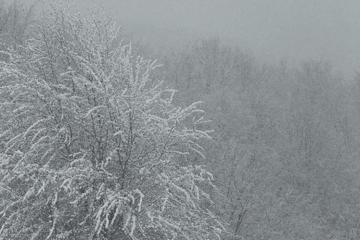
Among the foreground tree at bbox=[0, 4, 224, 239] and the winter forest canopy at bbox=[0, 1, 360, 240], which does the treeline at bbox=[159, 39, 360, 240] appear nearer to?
the winter forest canopy at bbox=[0, 1, 360, 240]

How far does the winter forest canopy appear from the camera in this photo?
24.6 ft

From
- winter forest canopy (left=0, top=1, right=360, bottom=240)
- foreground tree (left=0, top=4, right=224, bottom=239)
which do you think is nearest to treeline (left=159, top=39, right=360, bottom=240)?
winter forest canopy (left=0, top=1, right=360, bottom=240)

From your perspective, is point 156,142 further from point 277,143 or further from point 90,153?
point 277,143

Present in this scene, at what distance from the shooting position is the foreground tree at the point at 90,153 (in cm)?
729

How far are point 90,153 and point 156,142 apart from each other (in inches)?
61.1

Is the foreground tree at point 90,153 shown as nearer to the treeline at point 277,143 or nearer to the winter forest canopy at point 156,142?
the winter forest canopy at point 156,142

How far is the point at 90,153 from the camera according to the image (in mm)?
8438

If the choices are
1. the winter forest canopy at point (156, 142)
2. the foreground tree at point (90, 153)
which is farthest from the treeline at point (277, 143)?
the foreground tree at point (90, 153)

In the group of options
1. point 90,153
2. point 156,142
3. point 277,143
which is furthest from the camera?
point 277,143

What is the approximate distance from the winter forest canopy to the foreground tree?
44 millimetres

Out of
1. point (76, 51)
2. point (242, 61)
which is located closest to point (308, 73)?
point (242, 61)

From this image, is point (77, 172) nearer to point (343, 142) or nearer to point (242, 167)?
point (242, 167)

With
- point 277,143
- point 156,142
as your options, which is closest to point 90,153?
point 156,142

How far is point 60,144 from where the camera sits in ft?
28.0
